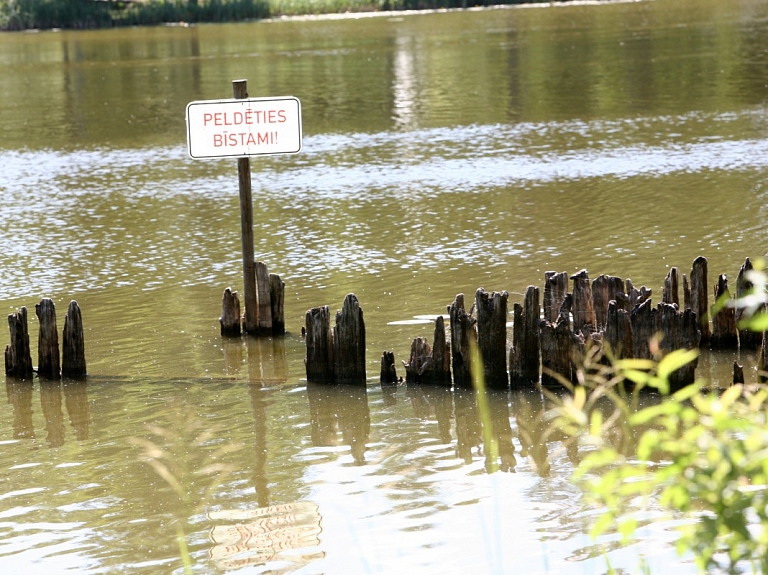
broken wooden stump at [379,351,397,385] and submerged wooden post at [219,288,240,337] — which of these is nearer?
broken wooden stump at [379,351,397,385]

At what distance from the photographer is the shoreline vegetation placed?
72375mm

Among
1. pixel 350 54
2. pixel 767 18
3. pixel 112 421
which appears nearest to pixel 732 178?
pixel 112 421

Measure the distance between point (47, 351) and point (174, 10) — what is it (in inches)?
2719

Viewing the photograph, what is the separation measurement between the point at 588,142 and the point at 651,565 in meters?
16.9

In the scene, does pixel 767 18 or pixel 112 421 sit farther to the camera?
pixel 767 18

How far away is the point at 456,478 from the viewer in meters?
6.89

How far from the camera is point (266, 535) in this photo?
6.23 meters

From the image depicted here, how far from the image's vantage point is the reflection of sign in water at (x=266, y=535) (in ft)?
19.5

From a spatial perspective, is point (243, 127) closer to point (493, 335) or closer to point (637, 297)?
point (493, 335)

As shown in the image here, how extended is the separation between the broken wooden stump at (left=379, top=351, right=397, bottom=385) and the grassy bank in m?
64.6

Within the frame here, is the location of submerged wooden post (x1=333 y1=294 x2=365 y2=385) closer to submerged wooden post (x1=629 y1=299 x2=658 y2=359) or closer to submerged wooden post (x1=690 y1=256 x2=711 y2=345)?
submerged wooden post (x1=629 y1=299 x2=658 y2=359)

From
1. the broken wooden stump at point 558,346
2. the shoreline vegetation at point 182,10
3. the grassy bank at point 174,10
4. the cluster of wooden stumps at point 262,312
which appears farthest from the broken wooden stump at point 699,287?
the grassy bank at point 174,10

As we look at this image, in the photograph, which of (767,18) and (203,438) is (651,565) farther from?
(767,18)

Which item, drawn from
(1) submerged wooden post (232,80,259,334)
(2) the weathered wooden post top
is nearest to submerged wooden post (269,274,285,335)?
(1) submerged wooden post (232,80,259,334)
